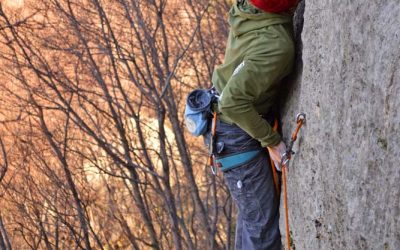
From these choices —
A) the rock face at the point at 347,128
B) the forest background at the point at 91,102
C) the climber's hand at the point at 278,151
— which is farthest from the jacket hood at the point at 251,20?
the forest background at the point at 91,102

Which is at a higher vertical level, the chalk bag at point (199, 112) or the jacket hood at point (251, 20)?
the jacket hood at point (251, 20)

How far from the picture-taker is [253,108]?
3.21 metres

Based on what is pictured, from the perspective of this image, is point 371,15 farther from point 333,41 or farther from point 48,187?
point 48,187

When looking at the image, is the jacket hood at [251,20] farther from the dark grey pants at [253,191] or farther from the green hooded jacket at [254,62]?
the dark grey pants at [253,191]

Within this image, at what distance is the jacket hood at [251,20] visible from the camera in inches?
126

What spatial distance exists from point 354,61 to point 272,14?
74 cm

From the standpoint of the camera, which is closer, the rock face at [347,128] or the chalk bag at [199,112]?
the rock face at [347,128]

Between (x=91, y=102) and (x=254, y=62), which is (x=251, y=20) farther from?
(x=91, y=102)

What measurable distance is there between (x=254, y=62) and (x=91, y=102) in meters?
4.64

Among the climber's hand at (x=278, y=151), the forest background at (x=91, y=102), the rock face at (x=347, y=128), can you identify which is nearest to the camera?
the rock face at (x=347, y=128)

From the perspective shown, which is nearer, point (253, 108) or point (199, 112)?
point (253, 108)

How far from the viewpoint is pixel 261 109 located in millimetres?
3533

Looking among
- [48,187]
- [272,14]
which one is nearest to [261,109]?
[272,14]

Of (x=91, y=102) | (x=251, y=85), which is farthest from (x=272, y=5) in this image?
(x=91, y=102)
